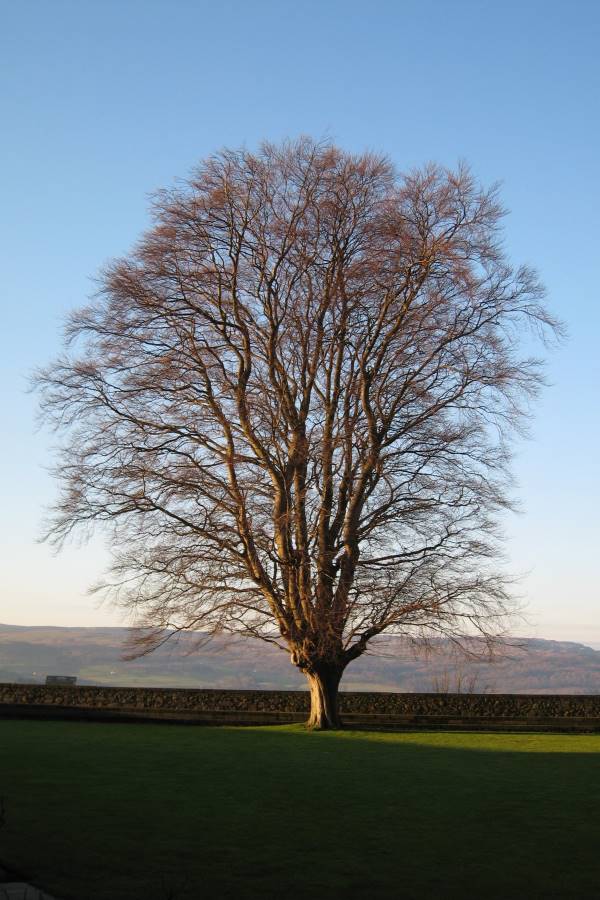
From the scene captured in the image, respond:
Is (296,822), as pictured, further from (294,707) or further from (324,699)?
(294,707)

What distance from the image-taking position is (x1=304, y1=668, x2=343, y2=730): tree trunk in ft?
72.0

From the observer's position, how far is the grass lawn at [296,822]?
7.14 meters

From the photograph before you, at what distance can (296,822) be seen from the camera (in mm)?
9555

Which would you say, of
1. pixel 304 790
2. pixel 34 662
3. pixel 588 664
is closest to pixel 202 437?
pixel 304 790

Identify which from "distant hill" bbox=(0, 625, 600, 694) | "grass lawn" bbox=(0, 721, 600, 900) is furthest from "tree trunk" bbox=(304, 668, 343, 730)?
"distant hill" bbox=(0, 625, 600, 694)

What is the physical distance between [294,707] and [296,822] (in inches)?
652

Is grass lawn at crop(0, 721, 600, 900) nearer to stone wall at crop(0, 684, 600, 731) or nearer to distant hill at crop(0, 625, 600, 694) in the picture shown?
stone wall at crop(0, 684, 600, 731)

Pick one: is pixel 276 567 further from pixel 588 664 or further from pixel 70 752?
pixel 588 664

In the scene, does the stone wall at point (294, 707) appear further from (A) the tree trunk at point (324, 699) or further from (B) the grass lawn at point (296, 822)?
(B) the grass lawn at point (296, 822)

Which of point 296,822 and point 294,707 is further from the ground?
point 294,707

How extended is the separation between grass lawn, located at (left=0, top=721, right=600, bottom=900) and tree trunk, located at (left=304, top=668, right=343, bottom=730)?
5.22 m

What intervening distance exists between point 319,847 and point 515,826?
240 cm

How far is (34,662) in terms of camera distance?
14325 centimetres

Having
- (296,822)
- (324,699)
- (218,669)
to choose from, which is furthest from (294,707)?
(218,669)
